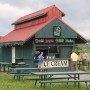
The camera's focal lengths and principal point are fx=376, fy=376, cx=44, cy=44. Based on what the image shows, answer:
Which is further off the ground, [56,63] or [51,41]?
[51,41]

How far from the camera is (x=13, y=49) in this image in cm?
3528

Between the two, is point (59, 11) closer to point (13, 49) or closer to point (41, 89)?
point (13, 49)

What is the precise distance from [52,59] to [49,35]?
76.9 inches

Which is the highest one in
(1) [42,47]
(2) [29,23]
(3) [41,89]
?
(2) [29,23]

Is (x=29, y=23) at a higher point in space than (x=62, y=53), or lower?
higher

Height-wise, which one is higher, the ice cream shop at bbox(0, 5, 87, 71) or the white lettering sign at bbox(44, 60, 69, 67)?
the ice cream shop at bbox(0, 5, 87, 71)

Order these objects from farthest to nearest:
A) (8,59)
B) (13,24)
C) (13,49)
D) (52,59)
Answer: (13,24)
(8,59)
(13,49)
(52,59)

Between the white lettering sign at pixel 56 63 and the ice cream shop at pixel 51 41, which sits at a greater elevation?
the ice cream shop at pixel 51 41

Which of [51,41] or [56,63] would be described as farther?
[51,41]

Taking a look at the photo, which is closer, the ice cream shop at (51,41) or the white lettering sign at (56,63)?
the white lettering sign at (56,63)

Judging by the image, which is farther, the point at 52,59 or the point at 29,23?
the point at 29,23

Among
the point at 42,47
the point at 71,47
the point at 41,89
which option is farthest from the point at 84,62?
the point at 41,89

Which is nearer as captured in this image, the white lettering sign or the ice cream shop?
the white lettering sign

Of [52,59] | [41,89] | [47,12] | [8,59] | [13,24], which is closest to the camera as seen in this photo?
[41,89]
